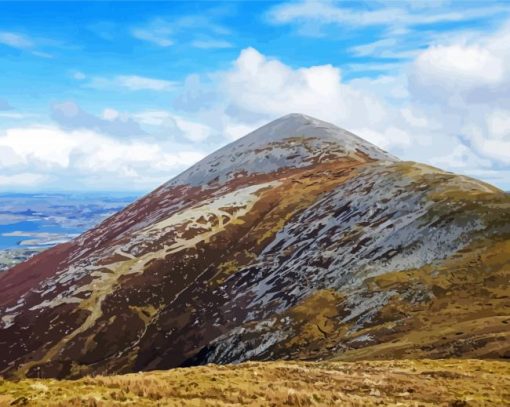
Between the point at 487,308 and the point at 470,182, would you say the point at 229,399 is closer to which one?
the point at 487,308

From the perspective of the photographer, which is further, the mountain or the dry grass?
the mountain

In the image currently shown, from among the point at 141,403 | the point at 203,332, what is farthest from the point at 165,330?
the point at 141,403

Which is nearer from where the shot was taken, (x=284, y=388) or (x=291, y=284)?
(x=284, y=388)

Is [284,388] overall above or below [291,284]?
above

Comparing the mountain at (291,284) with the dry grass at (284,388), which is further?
the mountain at (291,284)
